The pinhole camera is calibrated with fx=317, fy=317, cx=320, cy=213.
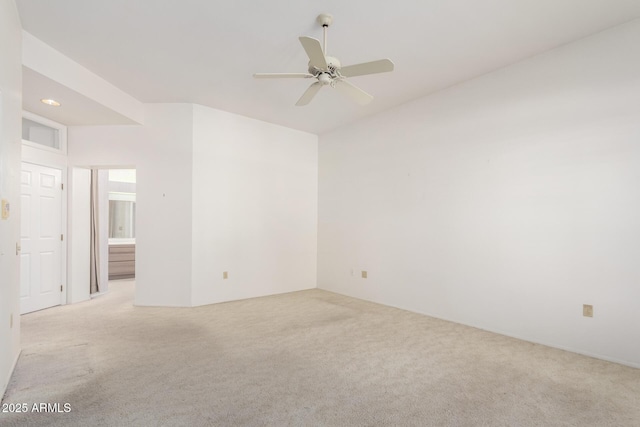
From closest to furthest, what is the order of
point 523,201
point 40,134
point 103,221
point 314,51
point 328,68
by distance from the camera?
point 314,51 → point 328,68 → point 523,201 → point 40,134 → point 103,221

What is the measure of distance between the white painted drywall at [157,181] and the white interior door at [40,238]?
0.49 metres

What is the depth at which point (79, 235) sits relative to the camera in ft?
14.9

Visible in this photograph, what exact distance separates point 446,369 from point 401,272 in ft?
6.22

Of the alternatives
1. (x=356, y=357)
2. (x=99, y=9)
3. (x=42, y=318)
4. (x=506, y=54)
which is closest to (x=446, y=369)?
(x=356, y=357)

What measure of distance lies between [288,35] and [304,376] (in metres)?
2.80

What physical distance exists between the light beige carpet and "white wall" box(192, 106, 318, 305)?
114cm

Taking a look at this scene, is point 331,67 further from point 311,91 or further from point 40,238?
point 40,238

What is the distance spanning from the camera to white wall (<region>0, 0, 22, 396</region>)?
Result: 6.84ft

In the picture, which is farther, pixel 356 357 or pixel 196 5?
pixel 356 357

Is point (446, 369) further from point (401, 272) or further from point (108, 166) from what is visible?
point (108, 166)

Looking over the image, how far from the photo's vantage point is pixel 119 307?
13.9 ft

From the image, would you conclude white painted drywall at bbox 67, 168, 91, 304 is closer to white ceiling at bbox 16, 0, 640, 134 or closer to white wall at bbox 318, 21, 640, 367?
white ceiling at bbox 16, 0, 640, 134

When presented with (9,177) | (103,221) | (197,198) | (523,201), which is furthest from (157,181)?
(523,201)

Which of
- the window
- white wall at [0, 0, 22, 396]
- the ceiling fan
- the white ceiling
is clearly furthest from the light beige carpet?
the white ceiling
